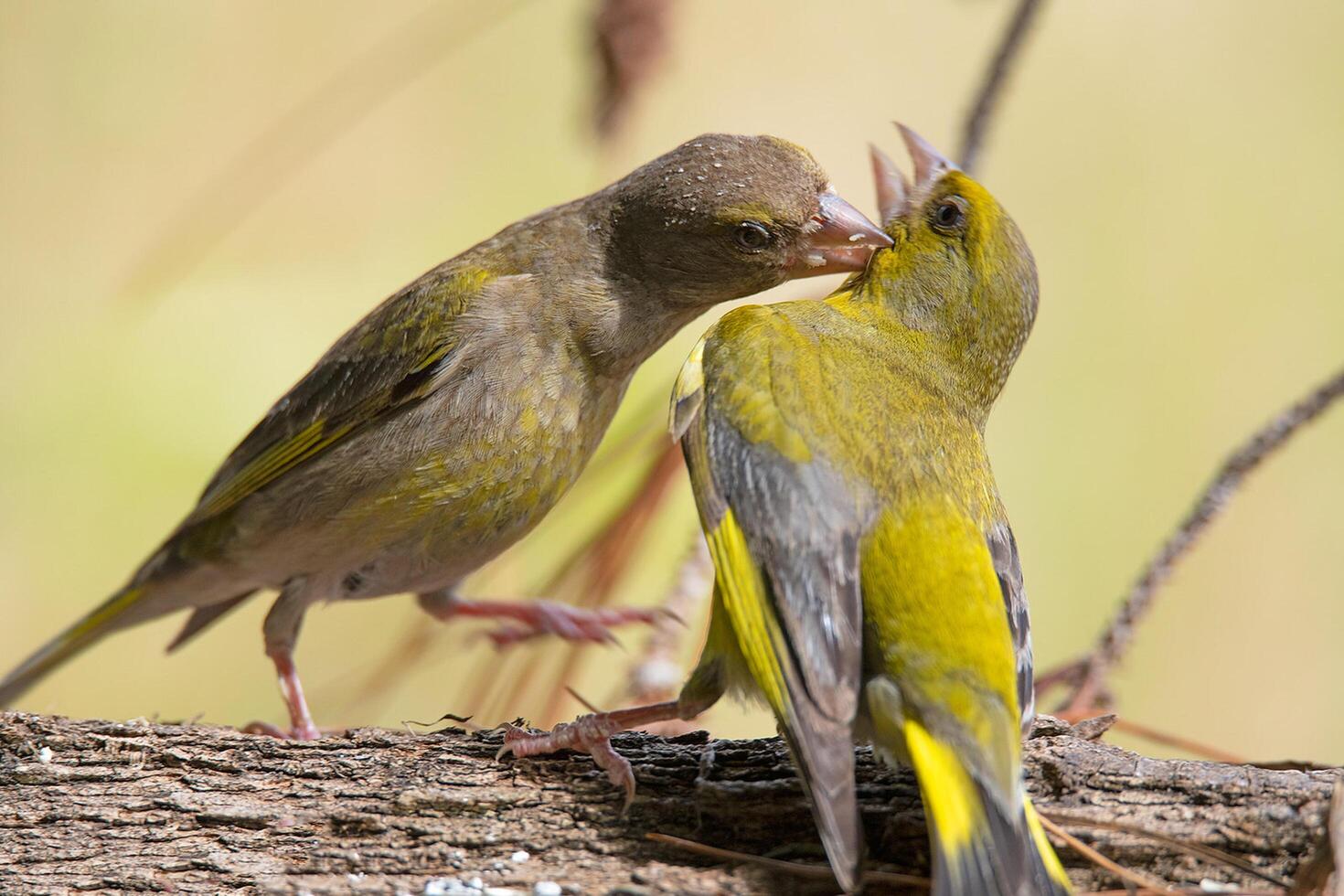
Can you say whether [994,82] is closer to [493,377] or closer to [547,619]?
[493,377]

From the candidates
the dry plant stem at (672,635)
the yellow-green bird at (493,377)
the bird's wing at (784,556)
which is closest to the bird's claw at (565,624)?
the dry plant stem at (672,635)

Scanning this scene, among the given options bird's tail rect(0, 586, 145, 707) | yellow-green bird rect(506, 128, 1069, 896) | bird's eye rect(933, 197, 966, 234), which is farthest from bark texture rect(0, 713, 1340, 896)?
bird's eye rect(933, 197, 966, 234)

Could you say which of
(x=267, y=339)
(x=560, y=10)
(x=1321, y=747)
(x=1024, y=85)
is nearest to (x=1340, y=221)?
(x=1024, y=85)

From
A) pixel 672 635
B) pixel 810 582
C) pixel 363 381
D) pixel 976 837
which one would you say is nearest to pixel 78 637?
pixel 363 381

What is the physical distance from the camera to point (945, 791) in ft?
7.74

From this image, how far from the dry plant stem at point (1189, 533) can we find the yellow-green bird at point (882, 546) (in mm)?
707

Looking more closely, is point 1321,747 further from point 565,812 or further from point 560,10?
point 560,10

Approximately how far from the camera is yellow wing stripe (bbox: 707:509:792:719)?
2500 millimetres

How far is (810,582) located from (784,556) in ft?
0.27

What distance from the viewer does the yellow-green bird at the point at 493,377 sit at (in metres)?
3.47

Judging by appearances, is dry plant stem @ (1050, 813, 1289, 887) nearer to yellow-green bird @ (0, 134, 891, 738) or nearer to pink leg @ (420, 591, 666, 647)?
yellow-green bird @ (0, 134, 891, 738)

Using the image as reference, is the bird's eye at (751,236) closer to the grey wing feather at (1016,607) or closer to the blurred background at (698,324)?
the grey wing feather at (1016,607)

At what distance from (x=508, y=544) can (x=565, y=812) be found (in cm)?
105

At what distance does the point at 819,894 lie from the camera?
249 centimetres
